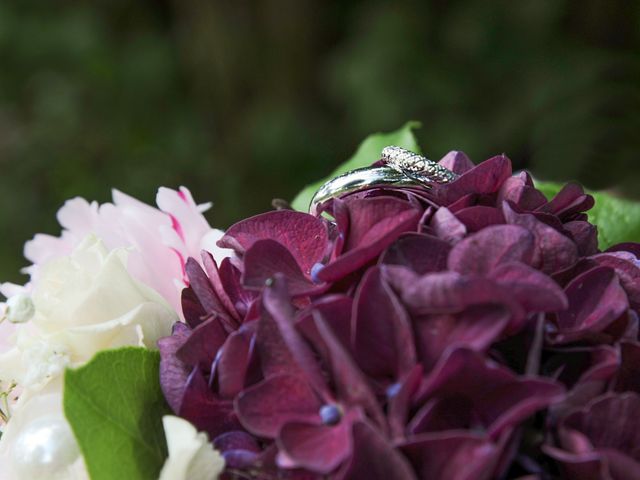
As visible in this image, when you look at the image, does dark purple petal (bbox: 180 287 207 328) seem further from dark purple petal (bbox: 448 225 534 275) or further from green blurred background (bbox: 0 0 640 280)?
green blurred background (bbox: 0 0 640 280)

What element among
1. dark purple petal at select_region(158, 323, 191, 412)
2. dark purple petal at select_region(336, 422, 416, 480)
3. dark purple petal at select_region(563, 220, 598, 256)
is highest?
dark purple petal at select_region(158, 323, 191, 412)

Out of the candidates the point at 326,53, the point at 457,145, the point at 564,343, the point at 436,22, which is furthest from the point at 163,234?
the point at 326,53

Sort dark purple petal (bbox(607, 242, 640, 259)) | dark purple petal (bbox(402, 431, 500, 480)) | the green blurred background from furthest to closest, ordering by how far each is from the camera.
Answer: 1. the green blurred background
2. dark purple petal (bbox(607, 242, 640, 259))
3. dark purple petal (bbox(402, 431, 500, 480))

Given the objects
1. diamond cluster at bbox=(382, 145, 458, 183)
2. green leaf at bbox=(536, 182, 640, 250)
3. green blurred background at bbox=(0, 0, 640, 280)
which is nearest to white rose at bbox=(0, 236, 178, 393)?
diamond cluster at bbox=(382, 145, 458, 183)

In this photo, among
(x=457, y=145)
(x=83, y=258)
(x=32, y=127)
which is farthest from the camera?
(x=32, y=127)

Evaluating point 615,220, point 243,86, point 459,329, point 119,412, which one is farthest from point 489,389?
point 243,86

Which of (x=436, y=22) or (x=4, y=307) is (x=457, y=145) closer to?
(x=436, y=22)

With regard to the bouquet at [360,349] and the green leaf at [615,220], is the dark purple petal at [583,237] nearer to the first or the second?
the bouquet at [360,349]
